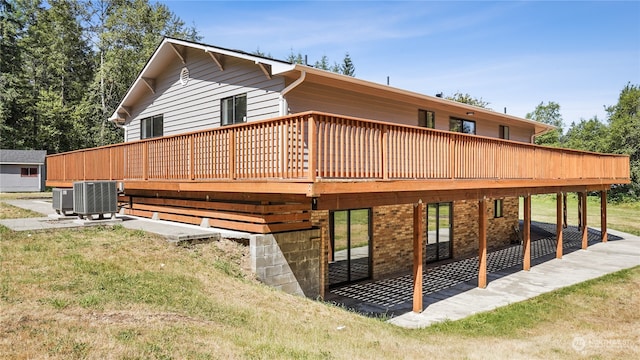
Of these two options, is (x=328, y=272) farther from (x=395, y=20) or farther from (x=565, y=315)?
(x=395, y=20)

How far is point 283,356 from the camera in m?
5.35

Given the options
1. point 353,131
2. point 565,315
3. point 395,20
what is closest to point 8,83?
point 395,20

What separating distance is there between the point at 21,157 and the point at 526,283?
134 feet

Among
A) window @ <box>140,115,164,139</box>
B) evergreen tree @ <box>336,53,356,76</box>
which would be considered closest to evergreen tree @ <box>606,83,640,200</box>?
evergreen tree @ <box>336,53,356,76</box>

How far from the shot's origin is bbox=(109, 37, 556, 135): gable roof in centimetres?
1040

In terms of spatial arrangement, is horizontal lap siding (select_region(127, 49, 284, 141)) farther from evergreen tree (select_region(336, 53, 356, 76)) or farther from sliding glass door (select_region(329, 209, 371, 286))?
evergreen tree (select_region(336, 53, 356, 76))

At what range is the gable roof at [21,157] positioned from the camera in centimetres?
3672

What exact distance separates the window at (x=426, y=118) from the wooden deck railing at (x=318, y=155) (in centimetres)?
367

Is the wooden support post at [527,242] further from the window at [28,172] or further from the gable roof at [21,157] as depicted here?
the window at [28,172]

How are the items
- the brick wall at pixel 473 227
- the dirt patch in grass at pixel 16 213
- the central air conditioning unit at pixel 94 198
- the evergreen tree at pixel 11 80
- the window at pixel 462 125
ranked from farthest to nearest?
the evergreen tree at pixel 11 80 < the window at pixel 462 125 < the brick wall at pixel 473 227 < the dirt patch in grass at pixel 16 213 < the central air conditioning unit at pixel 94 198

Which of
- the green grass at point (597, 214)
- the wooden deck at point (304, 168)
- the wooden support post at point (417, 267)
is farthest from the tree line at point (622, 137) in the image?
the wooden support post at point (417, 267)

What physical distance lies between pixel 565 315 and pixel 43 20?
51.9 metres

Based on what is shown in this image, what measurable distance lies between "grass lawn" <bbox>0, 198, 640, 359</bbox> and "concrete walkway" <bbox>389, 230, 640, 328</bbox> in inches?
22.6

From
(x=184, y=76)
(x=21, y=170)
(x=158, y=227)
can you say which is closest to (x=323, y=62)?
(x=21, y=170)
